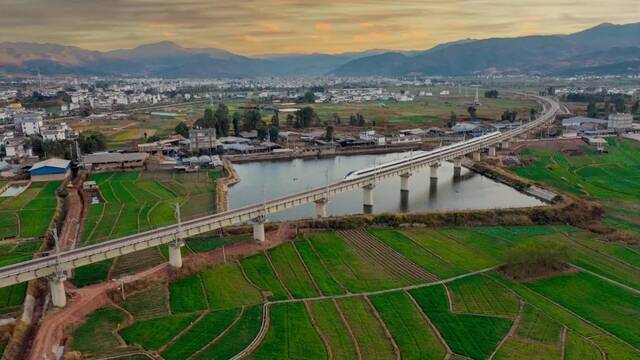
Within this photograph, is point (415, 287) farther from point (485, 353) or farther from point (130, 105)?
point (130, 105)

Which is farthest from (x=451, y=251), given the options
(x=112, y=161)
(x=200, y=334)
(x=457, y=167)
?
(x=112, y=161)

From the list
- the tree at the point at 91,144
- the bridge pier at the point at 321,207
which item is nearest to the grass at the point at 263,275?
the bridge pier at the point at 321,207

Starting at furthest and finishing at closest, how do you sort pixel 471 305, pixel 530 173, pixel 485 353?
pixel 530 173
pixel 471 305
pixel 485 353

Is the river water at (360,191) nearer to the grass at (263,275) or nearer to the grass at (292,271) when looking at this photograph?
the grass at (292,271)

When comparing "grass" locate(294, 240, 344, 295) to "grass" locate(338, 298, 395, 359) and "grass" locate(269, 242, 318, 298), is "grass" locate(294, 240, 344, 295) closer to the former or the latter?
"grass" locate(269, 242, 318, 298)

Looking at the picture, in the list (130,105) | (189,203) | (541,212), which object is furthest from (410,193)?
(130,105)

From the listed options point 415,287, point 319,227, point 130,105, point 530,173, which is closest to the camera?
point 415,287
